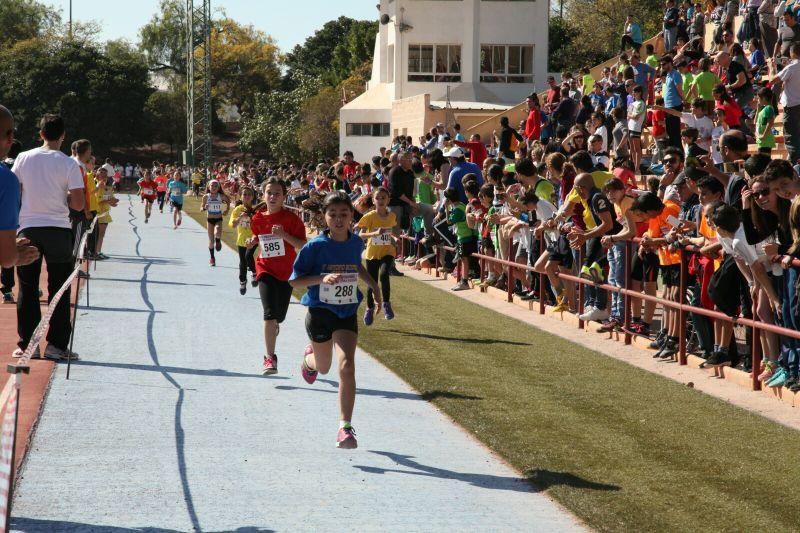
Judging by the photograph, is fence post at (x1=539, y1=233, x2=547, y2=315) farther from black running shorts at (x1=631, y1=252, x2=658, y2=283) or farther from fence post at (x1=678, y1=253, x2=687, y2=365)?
fence post at (x1=678, y1=253, x2=687, y2=365)

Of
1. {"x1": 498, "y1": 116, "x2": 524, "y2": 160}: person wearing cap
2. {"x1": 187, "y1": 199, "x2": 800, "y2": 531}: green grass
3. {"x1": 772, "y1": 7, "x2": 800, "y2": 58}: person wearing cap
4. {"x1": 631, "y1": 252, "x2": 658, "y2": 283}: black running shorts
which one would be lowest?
{"x1": 187, "y1": 199, "x2": 800, "y2": 531}: green grass

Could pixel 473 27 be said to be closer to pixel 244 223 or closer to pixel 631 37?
pixel 631 37

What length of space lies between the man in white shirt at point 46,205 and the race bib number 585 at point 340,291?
11.8 ft

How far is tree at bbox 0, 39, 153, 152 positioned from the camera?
99.8 meters

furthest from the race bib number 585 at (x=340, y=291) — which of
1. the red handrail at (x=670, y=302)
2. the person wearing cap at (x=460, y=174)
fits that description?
the person wearing cap at (x=460, y=174)

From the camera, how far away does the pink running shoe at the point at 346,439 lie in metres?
8.12

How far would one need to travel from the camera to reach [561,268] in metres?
16.1

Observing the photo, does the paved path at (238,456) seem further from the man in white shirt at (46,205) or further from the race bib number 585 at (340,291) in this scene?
the race bib number 585 at (340,291)

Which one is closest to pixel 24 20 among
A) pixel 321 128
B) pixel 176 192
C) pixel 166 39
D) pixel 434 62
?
pixel 166 39

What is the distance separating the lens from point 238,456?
26.5 feet

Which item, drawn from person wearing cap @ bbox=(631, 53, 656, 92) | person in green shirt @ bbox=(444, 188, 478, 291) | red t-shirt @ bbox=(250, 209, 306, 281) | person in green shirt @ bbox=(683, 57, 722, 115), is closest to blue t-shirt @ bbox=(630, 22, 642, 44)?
person wearing cap @ bbox=(631, 53, 656, 92)

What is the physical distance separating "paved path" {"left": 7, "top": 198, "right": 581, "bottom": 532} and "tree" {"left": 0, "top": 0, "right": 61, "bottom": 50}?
118474 millimetres

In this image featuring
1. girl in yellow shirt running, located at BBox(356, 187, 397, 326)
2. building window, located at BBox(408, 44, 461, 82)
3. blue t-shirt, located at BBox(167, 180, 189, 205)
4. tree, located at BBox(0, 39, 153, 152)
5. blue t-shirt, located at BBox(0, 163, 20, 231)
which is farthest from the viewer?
tree, located at BBox(0, 39, 153, 152)

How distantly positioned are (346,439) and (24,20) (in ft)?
416
